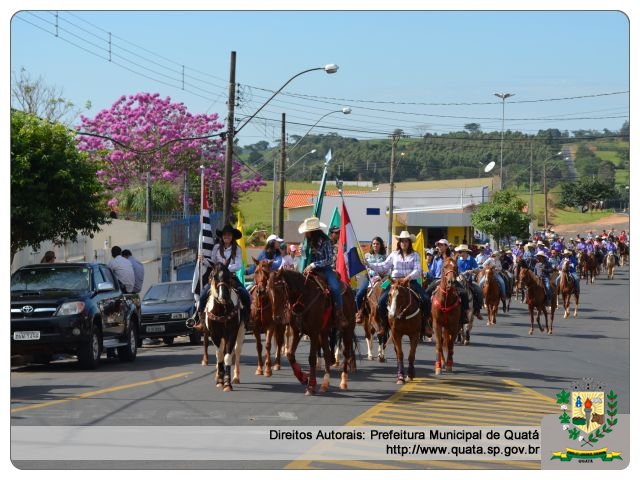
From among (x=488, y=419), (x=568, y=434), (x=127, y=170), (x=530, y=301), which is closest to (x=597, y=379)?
(x=488, y=419)

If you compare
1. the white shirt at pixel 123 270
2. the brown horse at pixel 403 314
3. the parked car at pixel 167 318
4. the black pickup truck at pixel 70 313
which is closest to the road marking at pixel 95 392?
the black pickup truck at pixel 70 313

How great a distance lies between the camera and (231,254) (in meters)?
16.9

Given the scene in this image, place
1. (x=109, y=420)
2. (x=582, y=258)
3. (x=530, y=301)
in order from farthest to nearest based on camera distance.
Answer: (x=582, y=258) → (x=530, y=301) → (x=109, y=420)

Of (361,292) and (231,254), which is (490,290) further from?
(231,254)

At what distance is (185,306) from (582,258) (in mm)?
39420

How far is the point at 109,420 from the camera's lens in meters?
13.2

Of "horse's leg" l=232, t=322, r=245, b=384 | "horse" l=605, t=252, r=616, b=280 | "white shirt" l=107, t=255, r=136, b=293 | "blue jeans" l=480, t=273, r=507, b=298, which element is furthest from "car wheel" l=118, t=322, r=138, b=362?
"horse" l=605, t=252, r=616, b=280

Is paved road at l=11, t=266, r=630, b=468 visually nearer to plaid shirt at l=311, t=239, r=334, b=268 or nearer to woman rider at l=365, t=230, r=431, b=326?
woman rider at l=365, t=230, r=431, b=326

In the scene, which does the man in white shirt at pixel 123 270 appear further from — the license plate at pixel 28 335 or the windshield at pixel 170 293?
the license plate at pixel 28 335

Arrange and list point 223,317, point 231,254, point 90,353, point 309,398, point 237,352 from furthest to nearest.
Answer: point 90,353 < point 237,352 < point 231,254 < point 223,317 < point 309,398

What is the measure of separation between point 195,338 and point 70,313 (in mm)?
8377

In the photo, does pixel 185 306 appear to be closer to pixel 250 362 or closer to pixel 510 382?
pixel 250 362

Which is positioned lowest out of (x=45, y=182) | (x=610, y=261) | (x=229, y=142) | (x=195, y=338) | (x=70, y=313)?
(x=195, y=338)

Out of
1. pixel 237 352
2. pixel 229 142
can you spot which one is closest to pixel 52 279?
pixel 237 352
